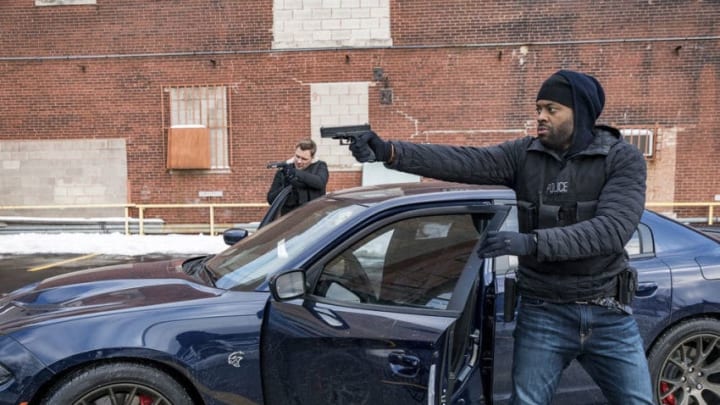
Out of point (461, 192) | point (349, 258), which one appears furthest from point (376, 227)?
→ point (461, 192)

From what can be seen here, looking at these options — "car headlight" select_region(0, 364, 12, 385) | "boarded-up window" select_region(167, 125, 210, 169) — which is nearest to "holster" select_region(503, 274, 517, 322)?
"car headlight" select_region(0, 364, 12, 385)

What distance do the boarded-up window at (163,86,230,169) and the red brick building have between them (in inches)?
1.3

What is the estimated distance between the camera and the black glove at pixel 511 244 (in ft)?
5.80

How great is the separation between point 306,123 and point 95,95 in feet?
16.2

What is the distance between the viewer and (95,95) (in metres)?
11.8

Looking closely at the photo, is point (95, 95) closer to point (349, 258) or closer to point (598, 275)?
point (349, 258)

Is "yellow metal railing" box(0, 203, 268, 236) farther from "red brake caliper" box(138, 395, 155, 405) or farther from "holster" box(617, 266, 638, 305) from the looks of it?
"holster" box(617, 266, 638, 305)

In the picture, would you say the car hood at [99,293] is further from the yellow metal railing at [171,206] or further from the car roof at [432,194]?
the yellow metal railing at [171,206]

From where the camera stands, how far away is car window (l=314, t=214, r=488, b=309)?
2.40 metres

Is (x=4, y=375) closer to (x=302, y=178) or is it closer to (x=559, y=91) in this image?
(x=559, y=91)

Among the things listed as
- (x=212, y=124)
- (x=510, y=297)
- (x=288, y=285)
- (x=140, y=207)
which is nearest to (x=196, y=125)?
(x=212, y=124)

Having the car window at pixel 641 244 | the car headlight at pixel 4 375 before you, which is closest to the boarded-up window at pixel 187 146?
the car headlight at pixel 4 375

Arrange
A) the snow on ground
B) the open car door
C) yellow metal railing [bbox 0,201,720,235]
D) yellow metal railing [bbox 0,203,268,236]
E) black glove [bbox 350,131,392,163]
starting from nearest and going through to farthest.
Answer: black glove [bbox 350,131,392,163] < the open car door < the snow on ground < yellow metal railing [bbox 0,201,720,235] < yellow metal railing [bbox 0,203,268,236]

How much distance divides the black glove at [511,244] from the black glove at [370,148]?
575 millimetres
